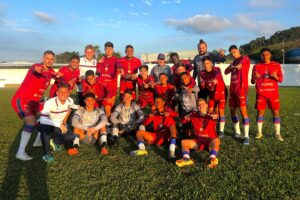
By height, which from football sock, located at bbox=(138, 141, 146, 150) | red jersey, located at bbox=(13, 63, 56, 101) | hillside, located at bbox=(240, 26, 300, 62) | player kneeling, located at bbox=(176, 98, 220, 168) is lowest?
football sock, located at bbox=(138, 141, 146, 150)

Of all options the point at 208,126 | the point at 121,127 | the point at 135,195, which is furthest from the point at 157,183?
the point at 121,127

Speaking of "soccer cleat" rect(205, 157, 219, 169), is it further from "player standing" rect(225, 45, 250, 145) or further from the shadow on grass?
the shadow on grass

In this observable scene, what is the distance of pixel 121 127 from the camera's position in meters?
6.57

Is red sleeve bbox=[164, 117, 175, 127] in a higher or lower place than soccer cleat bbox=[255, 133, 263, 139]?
higher

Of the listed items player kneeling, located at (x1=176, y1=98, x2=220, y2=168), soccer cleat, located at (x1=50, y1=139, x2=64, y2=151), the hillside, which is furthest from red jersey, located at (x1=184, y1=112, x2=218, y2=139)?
the hillside

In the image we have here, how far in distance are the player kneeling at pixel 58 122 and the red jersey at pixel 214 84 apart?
317 centimetres

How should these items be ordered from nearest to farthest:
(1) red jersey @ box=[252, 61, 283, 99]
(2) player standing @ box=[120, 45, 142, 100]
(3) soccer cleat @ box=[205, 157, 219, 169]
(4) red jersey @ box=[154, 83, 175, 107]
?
(3) soccer cleat @ box=[205, 157, 219, 169], (1) red jersey @ box=[252, 61, 283, 99], (4) red jersey @ box=[154, 83, 175, 107], (2) player standing @ box=[120, 45, 142, 100]

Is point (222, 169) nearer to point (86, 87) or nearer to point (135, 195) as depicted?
point (135, 195)

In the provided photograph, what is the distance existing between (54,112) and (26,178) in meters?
1.85

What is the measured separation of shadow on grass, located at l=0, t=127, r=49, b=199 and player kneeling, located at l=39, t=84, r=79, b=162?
45cm

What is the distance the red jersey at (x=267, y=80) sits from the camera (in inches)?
255

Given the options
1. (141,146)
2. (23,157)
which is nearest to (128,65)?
(141,146)

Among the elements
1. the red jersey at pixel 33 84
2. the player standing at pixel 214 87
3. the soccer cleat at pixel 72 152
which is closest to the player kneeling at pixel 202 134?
the player standing at pixel 214 87

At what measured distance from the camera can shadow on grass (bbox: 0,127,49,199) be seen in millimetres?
3639
